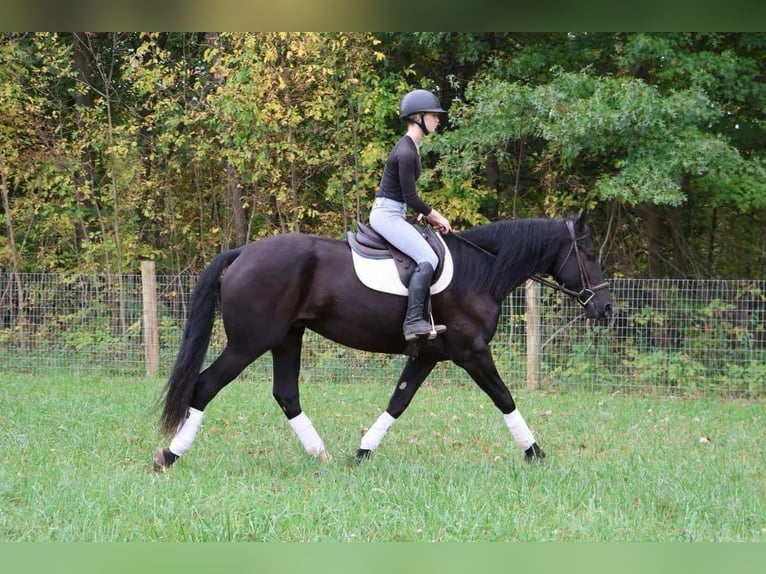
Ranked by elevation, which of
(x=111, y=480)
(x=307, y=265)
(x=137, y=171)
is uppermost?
(x=137, y=171)

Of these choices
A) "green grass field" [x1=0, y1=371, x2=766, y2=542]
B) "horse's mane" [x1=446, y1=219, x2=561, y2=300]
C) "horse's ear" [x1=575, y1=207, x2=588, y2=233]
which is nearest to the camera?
"green grass field" [x1=0, y1=371, x2=766, y2=542]

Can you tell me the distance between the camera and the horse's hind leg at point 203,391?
527 centimetres

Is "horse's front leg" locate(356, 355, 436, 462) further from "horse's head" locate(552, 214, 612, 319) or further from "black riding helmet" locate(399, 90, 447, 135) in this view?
"black riding helmet" locate(399, 90, 447, 135)

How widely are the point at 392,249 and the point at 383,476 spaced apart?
5.35 feet

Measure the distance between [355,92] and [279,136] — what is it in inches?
58.5

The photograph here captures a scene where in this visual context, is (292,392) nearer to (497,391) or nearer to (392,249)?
(392,249)

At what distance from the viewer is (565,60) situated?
12.7 m

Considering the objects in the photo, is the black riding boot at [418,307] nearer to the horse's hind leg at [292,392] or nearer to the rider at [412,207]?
the rider at [412,207]

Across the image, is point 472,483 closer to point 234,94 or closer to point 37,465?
point 37,465

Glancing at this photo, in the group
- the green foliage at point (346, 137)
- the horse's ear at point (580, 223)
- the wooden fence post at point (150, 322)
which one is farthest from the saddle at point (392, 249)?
the wooden fence post at point (150, 322)

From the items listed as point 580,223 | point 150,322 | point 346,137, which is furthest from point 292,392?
point 346,137

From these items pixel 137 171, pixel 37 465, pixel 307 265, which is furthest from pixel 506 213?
pixel 37 465

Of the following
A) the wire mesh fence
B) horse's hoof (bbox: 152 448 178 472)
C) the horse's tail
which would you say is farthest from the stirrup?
the wire mesh fence

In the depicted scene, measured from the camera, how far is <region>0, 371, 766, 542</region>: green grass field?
3822 mm
